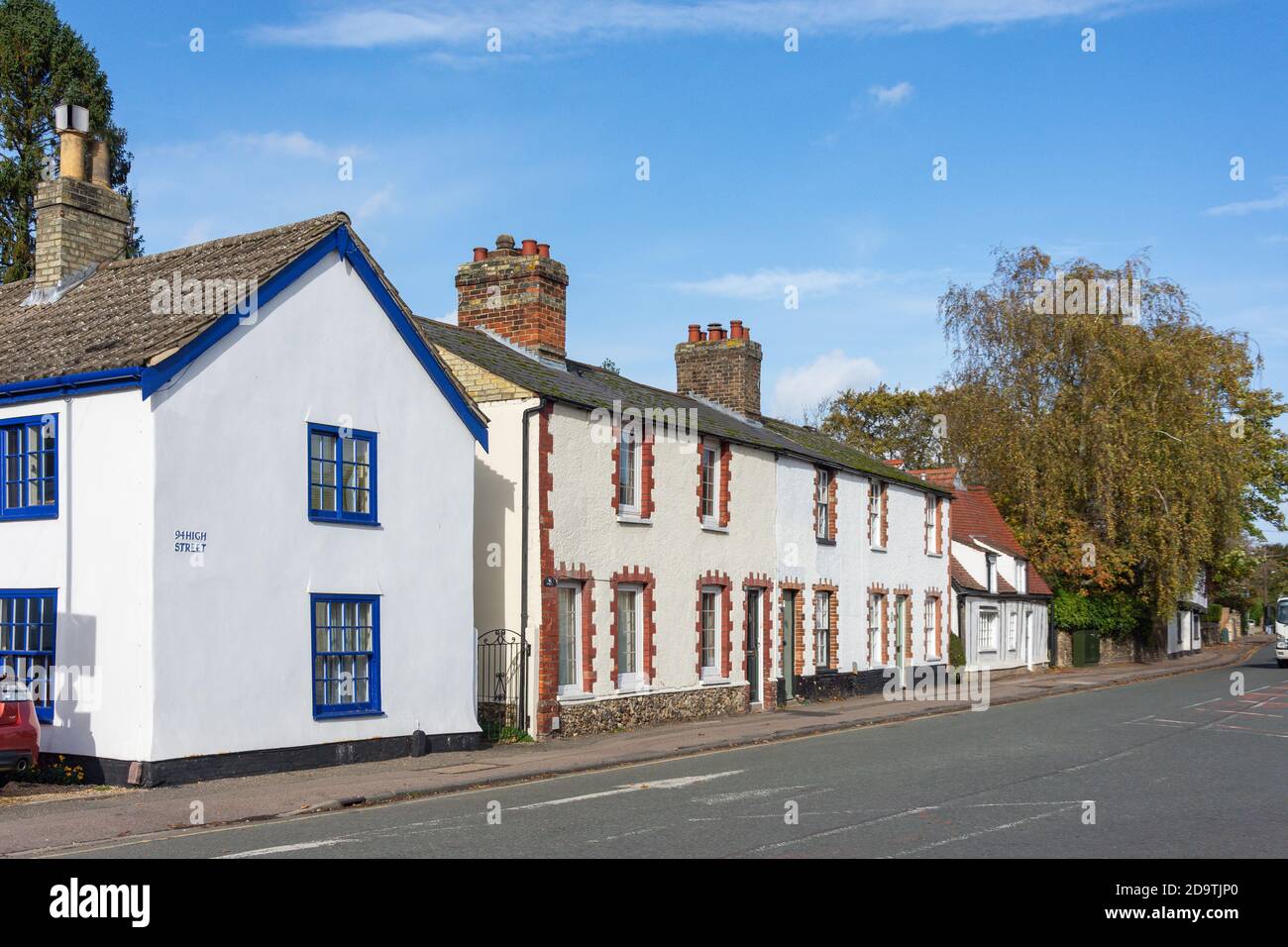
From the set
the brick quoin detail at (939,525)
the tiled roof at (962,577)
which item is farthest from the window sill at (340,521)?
the tiled roof at (962,577)

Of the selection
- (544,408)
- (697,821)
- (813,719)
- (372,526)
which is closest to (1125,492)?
(813,719)

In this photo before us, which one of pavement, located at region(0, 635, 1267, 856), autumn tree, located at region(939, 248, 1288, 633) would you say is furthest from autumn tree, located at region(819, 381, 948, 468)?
pavement, located at region(0, 635, 1267, 856)

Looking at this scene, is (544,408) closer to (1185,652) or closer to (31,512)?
(31,512)

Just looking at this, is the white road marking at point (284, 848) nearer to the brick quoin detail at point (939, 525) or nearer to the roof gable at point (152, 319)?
the roof gable at point (152, 319)

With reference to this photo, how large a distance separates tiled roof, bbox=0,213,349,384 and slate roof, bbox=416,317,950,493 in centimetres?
263

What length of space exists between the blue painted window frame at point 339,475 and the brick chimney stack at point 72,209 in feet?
20.0

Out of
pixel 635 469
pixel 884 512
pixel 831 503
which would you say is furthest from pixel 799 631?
pixel 635 469

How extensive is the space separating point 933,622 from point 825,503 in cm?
871

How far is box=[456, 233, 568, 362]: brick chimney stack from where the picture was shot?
1024 inches

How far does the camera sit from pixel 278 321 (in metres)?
17.7

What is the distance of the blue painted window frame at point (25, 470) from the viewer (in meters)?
16.8

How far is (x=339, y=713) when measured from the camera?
18.0m

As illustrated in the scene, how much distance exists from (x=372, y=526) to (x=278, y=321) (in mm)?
3295
